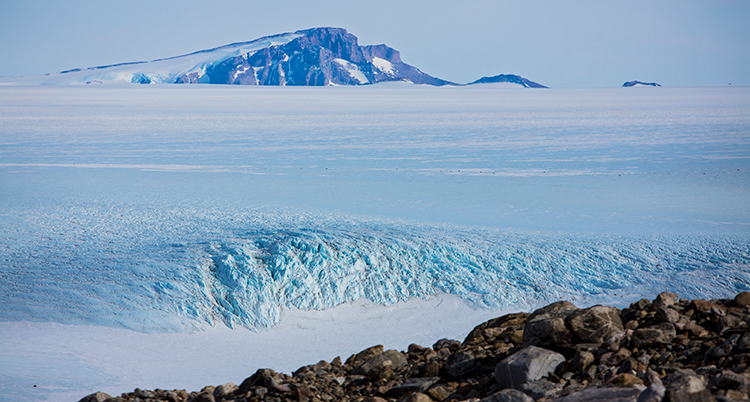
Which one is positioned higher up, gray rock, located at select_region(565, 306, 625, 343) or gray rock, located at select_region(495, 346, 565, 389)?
gray rock, located at select_region(565, 306, 625, 343)

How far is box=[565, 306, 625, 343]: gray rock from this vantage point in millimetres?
3580

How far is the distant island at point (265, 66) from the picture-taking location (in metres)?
112

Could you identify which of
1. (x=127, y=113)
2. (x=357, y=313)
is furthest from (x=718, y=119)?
(x=127, y=113)

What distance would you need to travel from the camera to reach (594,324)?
3621 millimetres

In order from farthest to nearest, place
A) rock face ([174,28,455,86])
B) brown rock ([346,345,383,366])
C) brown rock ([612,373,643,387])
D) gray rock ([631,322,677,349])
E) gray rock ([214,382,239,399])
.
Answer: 1. rock face ([174,28,455,86])
2. brown rock ([346,345,383,366])
3. gray rock ([214,382,239,399])
4. gray rock ([631,322,677,349])
5. brown rock ([612,373,643,387])

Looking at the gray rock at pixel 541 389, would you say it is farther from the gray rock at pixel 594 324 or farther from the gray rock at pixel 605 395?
the gray rock at pixel 594 324

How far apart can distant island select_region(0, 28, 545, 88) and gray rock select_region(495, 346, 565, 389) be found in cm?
10569

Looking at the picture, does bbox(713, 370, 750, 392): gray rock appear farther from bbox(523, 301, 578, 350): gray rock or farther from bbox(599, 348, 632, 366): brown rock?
bbox(523, 301, 578, 350): gray rock

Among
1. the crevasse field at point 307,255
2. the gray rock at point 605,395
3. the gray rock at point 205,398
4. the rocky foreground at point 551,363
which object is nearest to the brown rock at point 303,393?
the rocky foreground at point 551,363

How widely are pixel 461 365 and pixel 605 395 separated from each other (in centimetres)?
127

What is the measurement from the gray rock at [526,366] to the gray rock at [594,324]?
0.93ft

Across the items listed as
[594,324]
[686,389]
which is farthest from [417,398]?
[686,389]

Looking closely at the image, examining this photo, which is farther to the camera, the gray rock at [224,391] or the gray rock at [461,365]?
the gray rock at [224,391]

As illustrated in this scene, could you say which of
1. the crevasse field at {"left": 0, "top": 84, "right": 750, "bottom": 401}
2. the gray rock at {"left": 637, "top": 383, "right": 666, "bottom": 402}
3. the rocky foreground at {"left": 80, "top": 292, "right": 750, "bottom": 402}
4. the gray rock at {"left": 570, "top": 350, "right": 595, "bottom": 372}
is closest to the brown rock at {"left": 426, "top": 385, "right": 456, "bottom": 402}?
the rocky foreground at {"left": 80, "top": 292, "right": 750, "bottom": 402}
